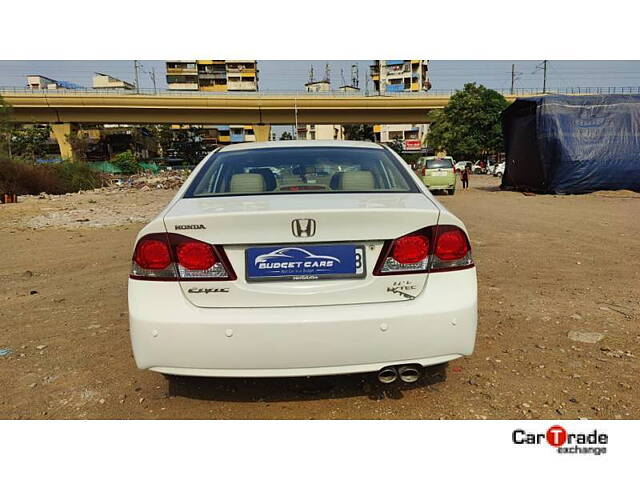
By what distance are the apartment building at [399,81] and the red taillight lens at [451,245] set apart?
8129cm

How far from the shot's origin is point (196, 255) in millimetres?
2137

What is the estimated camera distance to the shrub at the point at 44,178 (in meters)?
20.4

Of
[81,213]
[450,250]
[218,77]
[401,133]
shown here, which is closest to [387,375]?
[450,250]

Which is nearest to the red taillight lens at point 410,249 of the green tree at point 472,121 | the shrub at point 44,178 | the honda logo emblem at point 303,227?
the honda logo emblem at point 303,227

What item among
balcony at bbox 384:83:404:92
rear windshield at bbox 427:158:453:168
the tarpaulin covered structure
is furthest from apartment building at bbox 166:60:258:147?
the tarpaulin covered structure

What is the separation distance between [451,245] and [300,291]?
2.50 ft

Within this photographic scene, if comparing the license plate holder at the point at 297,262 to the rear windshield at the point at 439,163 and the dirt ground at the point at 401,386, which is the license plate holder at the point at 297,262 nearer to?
the dirt ground at the point at 401,386

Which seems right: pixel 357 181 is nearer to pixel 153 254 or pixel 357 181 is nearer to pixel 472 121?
pixel 153 254

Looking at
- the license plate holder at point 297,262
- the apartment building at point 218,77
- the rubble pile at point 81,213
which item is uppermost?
the apartment building at point 218,77

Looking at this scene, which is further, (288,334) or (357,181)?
(357,181)

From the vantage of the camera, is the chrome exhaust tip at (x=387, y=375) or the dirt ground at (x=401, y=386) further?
the dirt ground at (x=401, y=386)

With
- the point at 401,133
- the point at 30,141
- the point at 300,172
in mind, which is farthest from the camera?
the point at 401,133

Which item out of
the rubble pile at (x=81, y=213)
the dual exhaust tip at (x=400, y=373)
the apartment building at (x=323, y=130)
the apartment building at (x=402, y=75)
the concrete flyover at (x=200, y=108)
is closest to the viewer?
the dual exhaust tip at (x=400, y=373)

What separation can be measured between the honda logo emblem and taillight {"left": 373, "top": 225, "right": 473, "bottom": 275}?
0.35 metres
